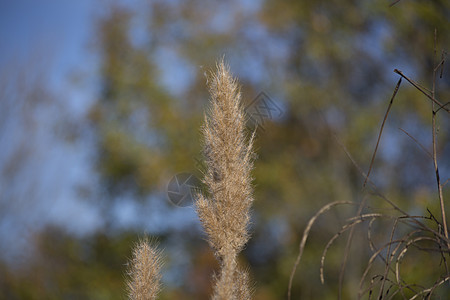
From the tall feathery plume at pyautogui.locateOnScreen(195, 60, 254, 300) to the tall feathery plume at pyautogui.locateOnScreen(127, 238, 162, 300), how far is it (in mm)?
247

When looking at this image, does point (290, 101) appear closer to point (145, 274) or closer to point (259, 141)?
point (259, 141)

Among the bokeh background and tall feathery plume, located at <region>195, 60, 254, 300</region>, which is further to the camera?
the bokeh background

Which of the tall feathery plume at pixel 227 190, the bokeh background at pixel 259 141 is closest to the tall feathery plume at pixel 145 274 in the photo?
the tall feathery plume at pixel 227 190

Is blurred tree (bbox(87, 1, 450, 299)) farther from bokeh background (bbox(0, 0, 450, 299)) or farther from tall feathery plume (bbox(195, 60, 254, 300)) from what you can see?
tall feathery plume (bbox(195, 60, 254, 300))

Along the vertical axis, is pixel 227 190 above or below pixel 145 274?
above

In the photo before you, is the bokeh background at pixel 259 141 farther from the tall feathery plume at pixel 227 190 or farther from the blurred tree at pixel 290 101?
the tall feathery plume at pixel 227 190

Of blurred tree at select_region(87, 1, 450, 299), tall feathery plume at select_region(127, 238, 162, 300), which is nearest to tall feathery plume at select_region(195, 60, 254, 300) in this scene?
tall feathery plume at select_region(127, 238, 162, 300)

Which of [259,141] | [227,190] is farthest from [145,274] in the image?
[259,141]

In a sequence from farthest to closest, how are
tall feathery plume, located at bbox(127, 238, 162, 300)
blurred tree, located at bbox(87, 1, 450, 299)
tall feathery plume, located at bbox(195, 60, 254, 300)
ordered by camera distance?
blurred tree, located at bbox(87, 1, 450, 299), tall feathery plume, located at bbox(127, 238, 162, 300), tall feathery plume, located at bbox(195, 60, 254, 300)

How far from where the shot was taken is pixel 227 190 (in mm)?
1567

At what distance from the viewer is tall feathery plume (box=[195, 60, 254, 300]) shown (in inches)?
60.9

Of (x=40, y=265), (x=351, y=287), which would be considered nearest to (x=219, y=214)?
(x=351, y=287)

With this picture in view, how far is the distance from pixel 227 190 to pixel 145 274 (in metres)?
0.40

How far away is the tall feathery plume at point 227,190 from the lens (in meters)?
1.55
